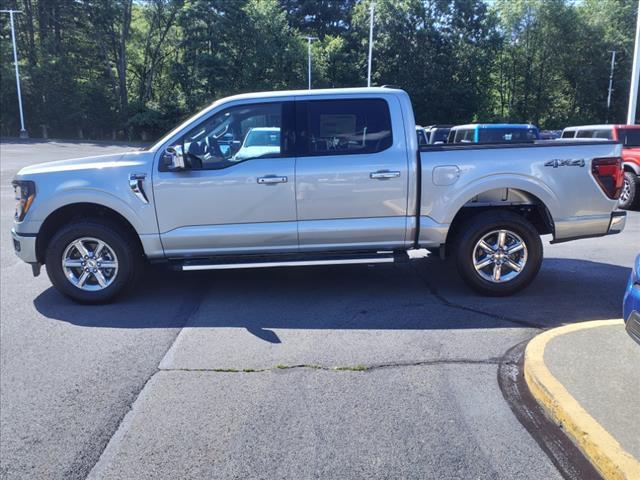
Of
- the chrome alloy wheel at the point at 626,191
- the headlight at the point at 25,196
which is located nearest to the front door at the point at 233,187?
the headlight at the point at 25,196

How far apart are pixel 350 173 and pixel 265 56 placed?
42222 mm

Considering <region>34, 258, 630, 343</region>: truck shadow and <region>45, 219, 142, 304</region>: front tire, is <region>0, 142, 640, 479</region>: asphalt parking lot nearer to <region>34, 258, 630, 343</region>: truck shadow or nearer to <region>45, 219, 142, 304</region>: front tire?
<region>34, 258, 630, 343</region>: truck shadow

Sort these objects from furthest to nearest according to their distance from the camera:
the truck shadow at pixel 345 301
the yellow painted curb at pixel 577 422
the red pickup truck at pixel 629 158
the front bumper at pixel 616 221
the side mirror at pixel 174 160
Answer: the red pickup truck at pixel 629 158 < the front bumper at pixel 616 221 < the side mirror at pixel 174 160 < the truck shadow at pixel 345 301 < the yellow painted curb at pixel 577 422

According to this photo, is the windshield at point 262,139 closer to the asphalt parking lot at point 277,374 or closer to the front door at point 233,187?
the front door at point 233,187

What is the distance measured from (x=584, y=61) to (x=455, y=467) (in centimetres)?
5487

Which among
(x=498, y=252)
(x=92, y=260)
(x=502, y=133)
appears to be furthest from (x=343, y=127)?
(x=502, y=133)

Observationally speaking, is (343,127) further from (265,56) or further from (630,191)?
(265,56)

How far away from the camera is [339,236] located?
19.2 ft

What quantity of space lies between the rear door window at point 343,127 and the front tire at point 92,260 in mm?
2046

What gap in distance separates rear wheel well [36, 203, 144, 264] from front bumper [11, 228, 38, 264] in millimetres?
48

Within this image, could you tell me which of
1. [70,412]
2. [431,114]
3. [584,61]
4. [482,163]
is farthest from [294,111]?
[584,61]

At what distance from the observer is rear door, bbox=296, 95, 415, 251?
223 inches

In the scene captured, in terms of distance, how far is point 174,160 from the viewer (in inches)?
216

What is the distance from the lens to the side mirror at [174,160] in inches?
216
